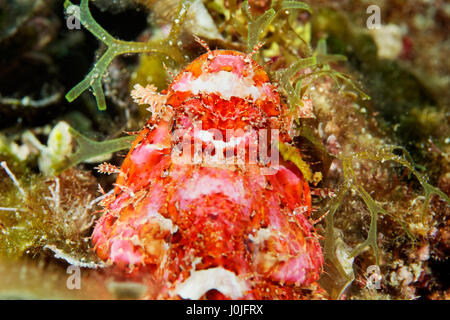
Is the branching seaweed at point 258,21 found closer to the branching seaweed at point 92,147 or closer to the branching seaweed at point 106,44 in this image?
the branching seaweed at point 106,44

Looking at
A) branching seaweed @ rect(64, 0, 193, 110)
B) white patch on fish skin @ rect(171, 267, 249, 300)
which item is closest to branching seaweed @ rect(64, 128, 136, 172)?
branching seaweed @ rect(64, 0, 193, 110)

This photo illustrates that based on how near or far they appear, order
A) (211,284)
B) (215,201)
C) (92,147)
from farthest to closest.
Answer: (92,147) → (215,201) → (211,284)

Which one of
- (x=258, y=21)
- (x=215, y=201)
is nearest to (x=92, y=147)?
(x=215, y=201)

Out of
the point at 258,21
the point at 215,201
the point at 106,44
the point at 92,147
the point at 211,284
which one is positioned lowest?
the point at 211,284

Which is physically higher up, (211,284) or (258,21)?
(258,21)

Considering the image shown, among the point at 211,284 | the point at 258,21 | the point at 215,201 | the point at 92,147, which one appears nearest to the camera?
the point at 211,284

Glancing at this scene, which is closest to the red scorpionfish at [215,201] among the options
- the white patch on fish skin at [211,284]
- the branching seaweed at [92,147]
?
the white patch on fish skin at [211,284]

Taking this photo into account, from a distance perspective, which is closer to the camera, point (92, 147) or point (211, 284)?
point (211, 284)

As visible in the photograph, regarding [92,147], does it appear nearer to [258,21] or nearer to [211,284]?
[211,284]
